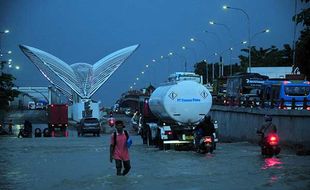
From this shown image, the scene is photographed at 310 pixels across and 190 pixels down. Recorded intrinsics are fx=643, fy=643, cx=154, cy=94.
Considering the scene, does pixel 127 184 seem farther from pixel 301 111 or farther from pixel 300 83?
pixel 300 83

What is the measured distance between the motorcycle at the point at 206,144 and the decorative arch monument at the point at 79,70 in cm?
10522

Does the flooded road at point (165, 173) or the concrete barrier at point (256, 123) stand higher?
the concrete barrier at point (256, 123)

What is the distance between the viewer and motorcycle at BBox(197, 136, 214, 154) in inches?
965

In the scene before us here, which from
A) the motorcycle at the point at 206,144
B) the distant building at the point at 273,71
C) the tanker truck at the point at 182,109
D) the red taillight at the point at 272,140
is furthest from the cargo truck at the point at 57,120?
the red taillight at the point at 272,140

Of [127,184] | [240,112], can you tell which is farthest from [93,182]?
[240,112]

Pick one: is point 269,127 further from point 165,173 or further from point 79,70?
point 79,70

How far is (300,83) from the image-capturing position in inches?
1526

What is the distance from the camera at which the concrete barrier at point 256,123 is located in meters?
27.8

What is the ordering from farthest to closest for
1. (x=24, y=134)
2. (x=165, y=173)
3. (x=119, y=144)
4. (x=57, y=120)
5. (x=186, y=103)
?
(x=57, y=120) → (x=24, y=134) → (x=186, y=103) → (x=165, y=173) → (x=119, y=144)

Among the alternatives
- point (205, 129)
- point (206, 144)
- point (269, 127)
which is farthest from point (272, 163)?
point (205, 129)

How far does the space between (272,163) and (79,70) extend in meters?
122

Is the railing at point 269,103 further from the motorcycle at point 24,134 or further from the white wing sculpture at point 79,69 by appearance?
the white wing sculpture at point 79,69

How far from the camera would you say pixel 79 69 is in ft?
463

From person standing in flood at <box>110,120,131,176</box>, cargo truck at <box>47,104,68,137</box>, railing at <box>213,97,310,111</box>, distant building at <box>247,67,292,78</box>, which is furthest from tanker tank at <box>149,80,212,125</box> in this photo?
distant building at <box>247,67,292,78</box>
